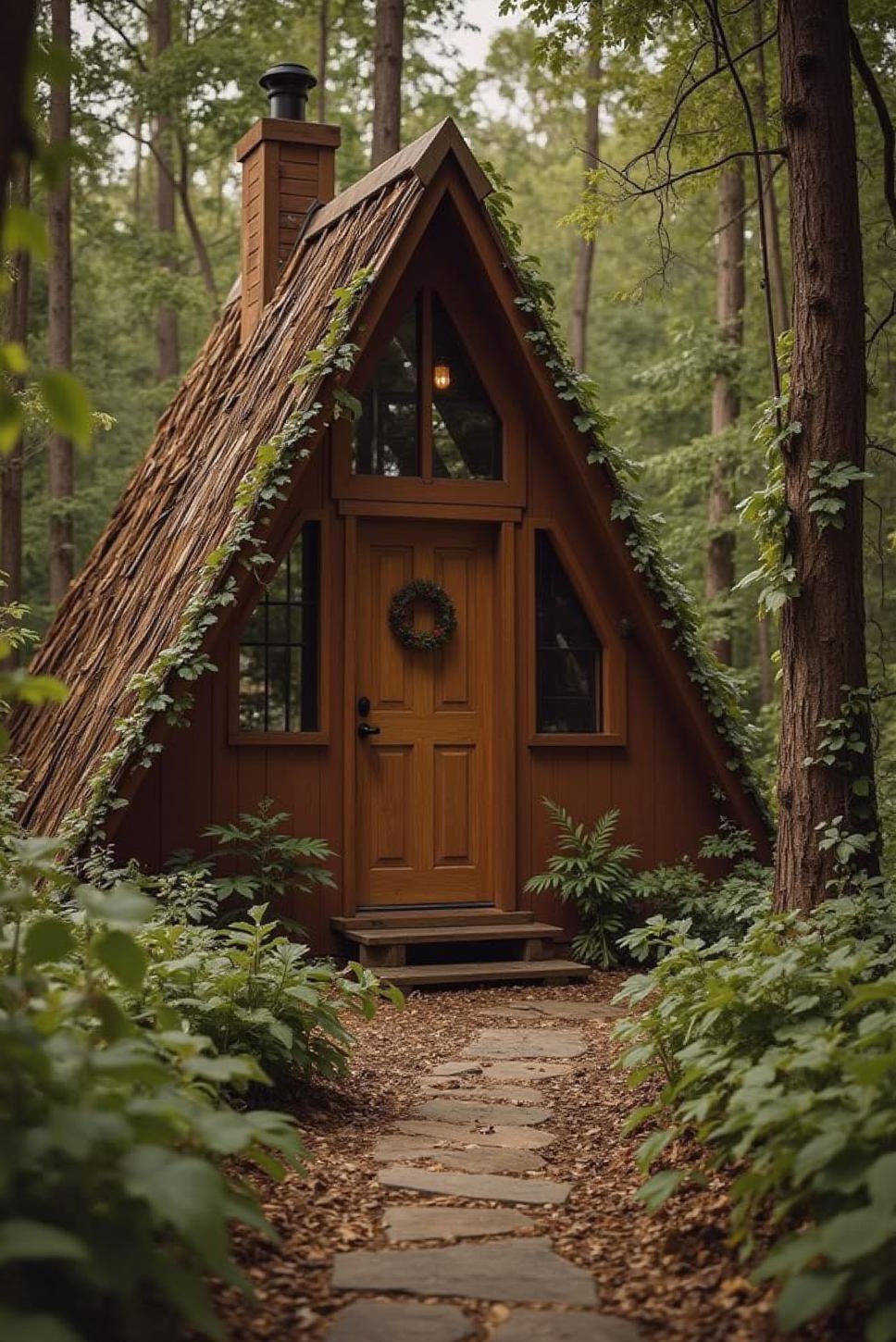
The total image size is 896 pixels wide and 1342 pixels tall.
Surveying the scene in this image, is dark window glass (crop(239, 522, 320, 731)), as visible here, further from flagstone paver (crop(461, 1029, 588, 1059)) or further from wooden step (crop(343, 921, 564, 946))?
flagstone paver (crop(461, 1029, 588, 1059))

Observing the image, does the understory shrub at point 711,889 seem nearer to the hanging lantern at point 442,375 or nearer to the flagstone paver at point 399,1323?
the hanging lantern at point 442,375

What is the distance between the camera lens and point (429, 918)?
872cm

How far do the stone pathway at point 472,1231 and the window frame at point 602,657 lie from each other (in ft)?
10.3

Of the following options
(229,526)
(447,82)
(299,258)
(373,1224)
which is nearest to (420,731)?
(229,526)

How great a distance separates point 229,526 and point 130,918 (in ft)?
18.3

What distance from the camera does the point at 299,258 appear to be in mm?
10570

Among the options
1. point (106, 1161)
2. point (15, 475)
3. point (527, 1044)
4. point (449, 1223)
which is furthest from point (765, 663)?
point (106, 1161)

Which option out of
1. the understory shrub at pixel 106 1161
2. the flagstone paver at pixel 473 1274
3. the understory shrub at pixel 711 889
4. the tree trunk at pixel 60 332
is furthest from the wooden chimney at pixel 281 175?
the understory shrub at pixel 106 1161

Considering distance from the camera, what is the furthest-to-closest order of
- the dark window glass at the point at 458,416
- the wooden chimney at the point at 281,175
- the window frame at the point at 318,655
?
the wooden chimney at the point at 281,175 < the dark window glass at the point at 458,416 < the window frame at the point at 318,655

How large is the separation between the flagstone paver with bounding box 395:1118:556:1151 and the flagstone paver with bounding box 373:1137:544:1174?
0.23 feet

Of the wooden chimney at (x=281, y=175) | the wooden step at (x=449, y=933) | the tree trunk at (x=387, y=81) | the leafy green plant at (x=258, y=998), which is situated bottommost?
the wooden step at (x=449, y=933)

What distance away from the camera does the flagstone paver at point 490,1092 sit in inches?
Result: 225

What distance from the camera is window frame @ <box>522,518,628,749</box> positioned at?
9219mm

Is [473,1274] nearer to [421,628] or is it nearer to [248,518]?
[248,518]
